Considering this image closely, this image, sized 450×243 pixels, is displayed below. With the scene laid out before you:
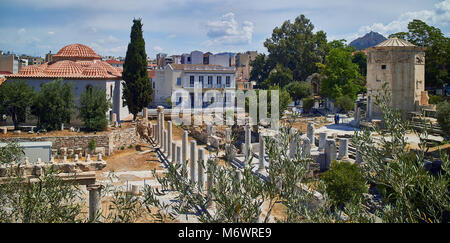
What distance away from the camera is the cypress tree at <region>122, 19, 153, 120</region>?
103ft

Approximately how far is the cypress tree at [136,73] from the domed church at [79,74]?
1264 millimetres

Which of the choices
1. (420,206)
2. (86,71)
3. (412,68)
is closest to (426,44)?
(412,68)

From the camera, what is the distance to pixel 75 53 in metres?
33.5

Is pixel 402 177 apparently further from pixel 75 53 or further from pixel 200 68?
pixel 200 68

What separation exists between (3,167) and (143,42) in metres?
17.2

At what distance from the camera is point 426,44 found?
38.1 metres

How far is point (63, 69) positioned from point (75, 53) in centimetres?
396

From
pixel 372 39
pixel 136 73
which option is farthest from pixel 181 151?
pixel 372 39

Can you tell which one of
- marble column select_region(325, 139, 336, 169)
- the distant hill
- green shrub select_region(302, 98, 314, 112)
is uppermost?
the distant hill

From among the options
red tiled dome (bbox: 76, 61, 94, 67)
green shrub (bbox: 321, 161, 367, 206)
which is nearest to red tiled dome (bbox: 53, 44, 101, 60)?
red tiled dome (bbox: 76, 61, 94, 67)

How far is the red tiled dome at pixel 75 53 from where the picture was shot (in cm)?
3328

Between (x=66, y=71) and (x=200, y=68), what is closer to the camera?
(x=66, y=71)

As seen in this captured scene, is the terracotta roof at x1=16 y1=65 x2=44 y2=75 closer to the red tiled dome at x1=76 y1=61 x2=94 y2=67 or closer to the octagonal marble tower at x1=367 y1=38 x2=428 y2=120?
the red tiled dome at x1=76 y1=61 x2=94 y2=67
